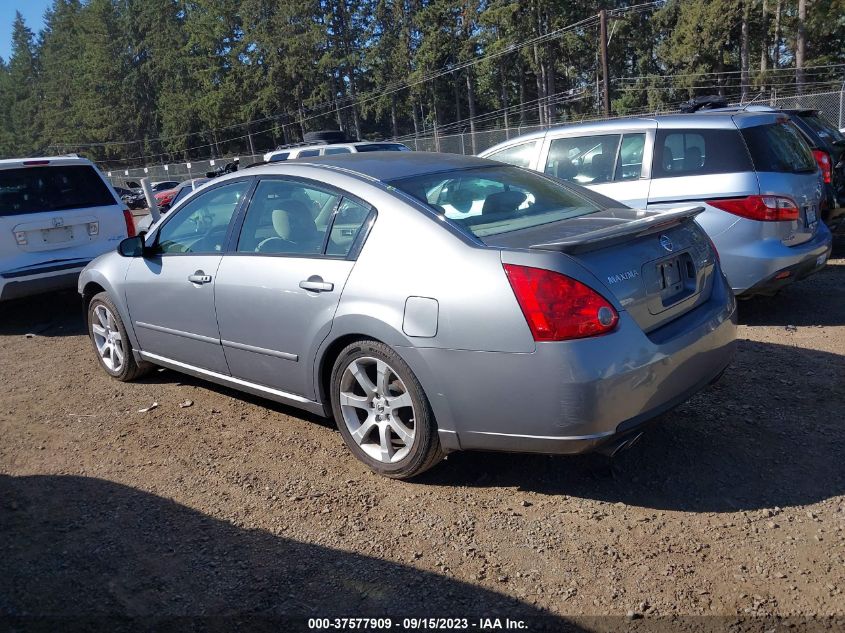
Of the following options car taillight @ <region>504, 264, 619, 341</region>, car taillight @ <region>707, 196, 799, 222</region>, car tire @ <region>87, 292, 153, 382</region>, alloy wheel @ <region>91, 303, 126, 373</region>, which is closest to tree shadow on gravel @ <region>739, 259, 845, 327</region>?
car taillight @ <region>707, 196, 799, 222</region>

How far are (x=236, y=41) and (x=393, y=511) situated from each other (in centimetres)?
7942

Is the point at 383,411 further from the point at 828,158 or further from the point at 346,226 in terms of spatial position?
the point at 828,158

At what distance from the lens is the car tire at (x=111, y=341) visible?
5.58 m

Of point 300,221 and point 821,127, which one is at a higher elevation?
point 300,221

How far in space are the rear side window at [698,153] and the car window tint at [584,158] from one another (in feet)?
1.51

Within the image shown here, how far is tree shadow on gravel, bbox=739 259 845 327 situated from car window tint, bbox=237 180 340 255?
4061mm

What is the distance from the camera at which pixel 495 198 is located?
13.3ft

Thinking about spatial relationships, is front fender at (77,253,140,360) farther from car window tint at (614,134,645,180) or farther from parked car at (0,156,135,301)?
car window tint at (614,134,645,180)

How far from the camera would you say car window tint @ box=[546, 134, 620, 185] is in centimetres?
687

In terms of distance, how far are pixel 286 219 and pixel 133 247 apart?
1.55 m

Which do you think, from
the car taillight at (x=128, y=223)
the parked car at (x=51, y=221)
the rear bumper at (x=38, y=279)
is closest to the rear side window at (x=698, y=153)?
the car taillight at (x=128, y=223)

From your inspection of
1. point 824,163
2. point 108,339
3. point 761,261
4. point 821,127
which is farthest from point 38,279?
point 821,127

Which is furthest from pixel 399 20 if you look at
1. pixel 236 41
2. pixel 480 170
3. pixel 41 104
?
pixel 480 170

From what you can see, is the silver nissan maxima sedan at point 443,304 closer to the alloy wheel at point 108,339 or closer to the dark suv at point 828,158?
the alloy wheel at point 108,339
